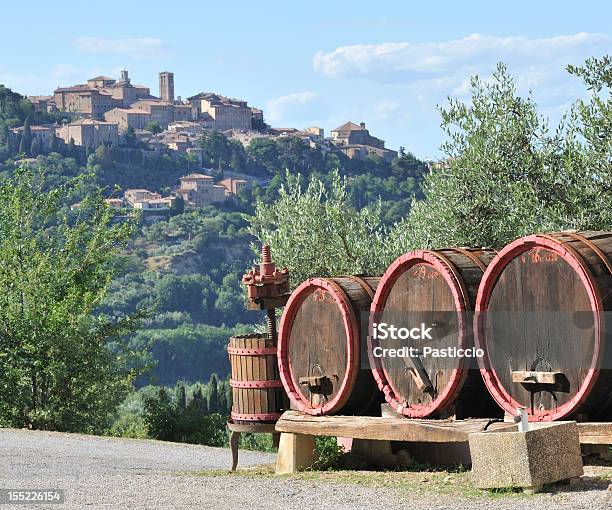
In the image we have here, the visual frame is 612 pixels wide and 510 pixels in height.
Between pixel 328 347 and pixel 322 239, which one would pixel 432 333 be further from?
pixel 322 239

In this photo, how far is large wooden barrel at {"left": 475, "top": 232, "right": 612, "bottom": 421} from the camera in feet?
27.3

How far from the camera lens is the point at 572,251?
8367 millimetres

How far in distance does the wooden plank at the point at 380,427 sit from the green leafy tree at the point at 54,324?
35.5 feet

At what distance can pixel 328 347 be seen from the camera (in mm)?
10312

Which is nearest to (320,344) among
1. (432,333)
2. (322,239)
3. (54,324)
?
(432,333)

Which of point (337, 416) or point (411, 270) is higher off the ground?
point (411, 270)

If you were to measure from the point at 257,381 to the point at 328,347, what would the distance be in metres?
1.20

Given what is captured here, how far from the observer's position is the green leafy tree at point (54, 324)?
68.1 feet

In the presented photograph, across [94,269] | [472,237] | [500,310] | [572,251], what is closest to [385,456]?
[500,310]

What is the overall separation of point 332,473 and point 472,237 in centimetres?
771

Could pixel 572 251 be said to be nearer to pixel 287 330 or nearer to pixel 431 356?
pixel 431 356

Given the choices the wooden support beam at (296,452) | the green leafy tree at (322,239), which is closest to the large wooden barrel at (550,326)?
the wooden support beam at (296,452)

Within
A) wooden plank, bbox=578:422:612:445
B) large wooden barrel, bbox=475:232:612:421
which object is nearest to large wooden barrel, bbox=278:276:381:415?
large wooden barrel, bbox=475:232:612:421

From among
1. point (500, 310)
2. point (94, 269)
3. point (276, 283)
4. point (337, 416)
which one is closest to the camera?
point (500, 310)
